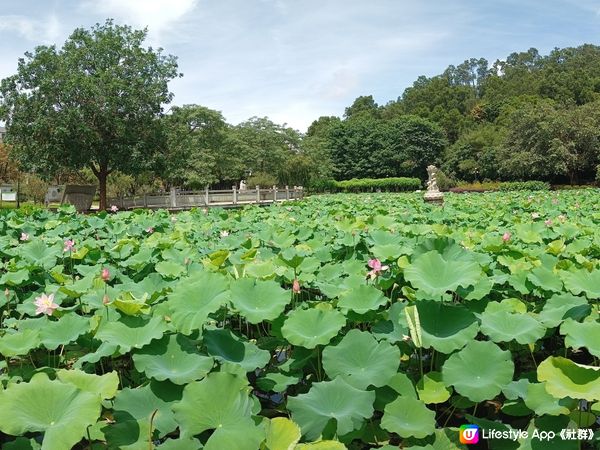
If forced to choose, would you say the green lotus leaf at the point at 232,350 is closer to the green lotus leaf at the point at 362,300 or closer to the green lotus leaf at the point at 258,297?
the green lotus leaf at the point at 258,297

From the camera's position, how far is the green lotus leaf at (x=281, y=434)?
3.46 ft

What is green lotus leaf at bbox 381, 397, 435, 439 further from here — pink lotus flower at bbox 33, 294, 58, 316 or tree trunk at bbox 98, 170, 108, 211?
tree trunk at bbox 98, 170, 108, 211

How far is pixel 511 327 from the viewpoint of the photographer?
1.64 meters

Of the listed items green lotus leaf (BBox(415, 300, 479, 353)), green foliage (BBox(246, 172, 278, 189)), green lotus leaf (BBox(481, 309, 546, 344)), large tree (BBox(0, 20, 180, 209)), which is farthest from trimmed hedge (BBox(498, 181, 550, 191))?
green lotus leaf (BBox(415, 300, 479, 353))

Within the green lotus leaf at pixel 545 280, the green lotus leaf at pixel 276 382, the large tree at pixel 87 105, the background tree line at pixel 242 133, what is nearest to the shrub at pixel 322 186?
the background tree line at pixel 242 133

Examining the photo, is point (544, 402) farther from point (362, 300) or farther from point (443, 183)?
point (443, 183)

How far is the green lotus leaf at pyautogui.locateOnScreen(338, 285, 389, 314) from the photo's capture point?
5.74 feet

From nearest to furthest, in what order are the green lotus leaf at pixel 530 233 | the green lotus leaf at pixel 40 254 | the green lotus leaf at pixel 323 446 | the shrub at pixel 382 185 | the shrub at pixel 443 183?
the green lotus leaf at pixel 323 446, the green lotus leaf at pixel 40 254, the green lotus leaf at pixel 530 233, the shrub at pixel 443 183, the shrub at pixel 382 185

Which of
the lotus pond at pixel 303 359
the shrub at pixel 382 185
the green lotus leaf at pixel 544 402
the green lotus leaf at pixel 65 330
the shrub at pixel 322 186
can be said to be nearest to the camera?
the lotus pond at pixel 303 359

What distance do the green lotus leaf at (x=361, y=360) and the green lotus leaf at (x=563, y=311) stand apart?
0.64 meters

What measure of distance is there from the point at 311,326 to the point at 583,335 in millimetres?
799

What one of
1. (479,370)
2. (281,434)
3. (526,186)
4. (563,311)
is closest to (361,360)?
(479,370)

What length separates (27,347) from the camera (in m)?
1.57

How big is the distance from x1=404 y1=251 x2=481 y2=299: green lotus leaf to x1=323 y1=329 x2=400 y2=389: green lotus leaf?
345 millimetres
